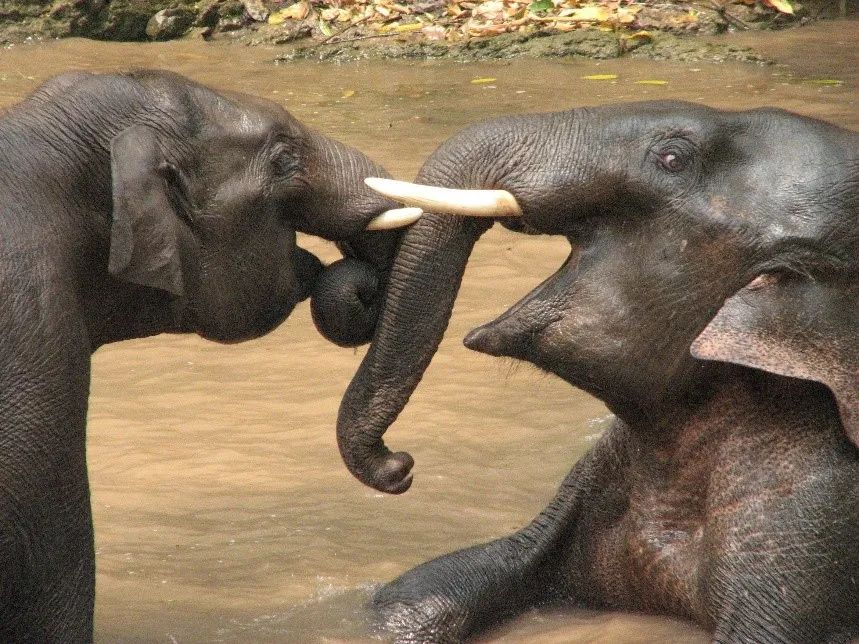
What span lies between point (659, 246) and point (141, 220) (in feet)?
4.89

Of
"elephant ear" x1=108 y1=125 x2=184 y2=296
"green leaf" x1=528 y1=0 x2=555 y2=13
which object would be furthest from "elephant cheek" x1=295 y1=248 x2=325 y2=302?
"green leaf" x1=528 y1=0 x2=555 y2=13

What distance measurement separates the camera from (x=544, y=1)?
15.9 meters

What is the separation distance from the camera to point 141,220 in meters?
4.55

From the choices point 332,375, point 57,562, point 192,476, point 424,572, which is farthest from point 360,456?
point 332,375

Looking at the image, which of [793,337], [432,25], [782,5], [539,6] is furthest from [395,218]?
[782,5]

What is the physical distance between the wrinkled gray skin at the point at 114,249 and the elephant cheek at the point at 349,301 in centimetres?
1

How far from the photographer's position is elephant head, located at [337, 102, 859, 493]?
4.53 meters

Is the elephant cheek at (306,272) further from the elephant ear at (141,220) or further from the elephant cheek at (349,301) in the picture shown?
the elephant ear at (141,220)

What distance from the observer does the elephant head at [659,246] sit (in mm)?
4531

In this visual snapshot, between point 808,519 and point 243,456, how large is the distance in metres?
2.96

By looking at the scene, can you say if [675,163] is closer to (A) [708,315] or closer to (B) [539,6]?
(A) [708,315]

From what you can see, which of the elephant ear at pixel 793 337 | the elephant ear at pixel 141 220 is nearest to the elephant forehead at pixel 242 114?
the elephant ear at pixel 141 220

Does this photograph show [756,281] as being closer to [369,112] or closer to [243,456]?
[243,456]

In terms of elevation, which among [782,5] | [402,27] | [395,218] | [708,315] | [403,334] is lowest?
[402,27]
